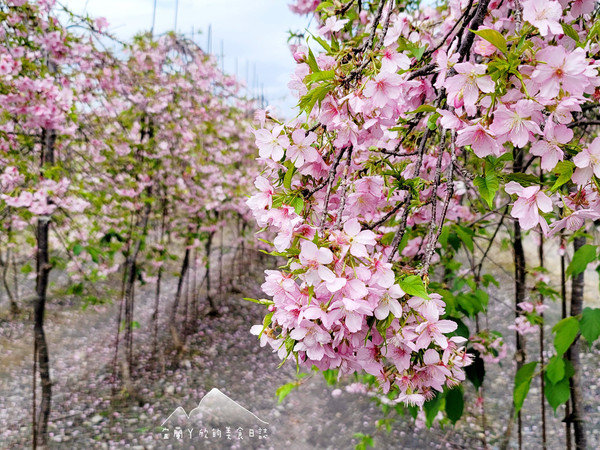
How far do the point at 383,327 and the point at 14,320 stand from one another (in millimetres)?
7645

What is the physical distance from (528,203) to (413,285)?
0.85 ft

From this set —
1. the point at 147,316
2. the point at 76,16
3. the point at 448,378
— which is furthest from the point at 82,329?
the point at 448,378

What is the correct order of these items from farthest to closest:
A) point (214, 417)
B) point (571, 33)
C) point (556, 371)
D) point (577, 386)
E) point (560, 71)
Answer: point (214, 417), point (577, 386), point (556, 371), point (571, 33), point (560, 71)

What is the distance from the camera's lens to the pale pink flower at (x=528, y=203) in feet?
2.27

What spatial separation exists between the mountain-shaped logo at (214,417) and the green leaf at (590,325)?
2.75 metres

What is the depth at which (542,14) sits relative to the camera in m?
0.65

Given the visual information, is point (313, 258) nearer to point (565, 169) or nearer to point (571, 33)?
point (565, 169)

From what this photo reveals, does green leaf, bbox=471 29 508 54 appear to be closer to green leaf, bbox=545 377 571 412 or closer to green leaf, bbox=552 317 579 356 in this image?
green leaf, bbox=552 317 579 356

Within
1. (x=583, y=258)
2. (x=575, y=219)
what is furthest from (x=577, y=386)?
(x=575, y=219)

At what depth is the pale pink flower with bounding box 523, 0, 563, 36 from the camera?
0.63 metres

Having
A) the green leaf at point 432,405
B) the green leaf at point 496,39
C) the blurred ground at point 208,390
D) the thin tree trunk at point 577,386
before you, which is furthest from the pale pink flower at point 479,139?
the blurred ground at point 208,390

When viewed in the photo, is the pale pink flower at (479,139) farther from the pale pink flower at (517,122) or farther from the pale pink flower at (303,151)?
the pale pink flower at (303,151)

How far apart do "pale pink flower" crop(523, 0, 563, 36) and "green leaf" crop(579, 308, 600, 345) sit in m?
1.12

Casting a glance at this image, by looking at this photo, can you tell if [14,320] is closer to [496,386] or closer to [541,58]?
[496,386]
